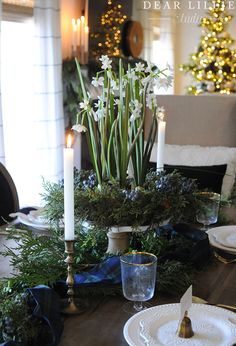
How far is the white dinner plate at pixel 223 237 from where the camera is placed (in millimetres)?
1592

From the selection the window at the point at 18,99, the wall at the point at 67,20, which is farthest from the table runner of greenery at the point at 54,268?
the wall at the point at 67,20

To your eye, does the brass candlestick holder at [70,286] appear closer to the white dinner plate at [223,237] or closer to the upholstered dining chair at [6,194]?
the white dinner plate at [223,237]

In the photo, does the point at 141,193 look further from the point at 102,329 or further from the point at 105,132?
the point at 102,329

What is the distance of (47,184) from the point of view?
4.77 feet

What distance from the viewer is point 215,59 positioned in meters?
6.04

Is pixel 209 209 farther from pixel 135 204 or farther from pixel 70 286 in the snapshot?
pixel 70 286

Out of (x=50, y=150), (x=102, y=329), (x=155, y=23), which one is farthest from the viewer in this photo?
(x=155, y=23)

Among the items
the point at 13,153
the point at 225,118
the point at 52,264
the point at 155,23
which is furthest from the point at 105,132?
the point at 155,23

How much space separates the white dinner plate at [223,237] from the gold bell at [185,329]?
0.56 metres

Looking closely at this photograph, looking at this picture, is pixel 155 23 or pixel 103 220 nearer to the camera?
pixel 103 220

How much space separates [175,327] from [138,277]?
5.5 inches

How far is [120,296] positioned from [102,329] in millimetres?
167

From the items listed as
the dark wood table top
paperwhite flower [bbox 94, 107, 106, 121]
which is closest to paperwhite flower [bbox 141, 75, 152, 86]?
paperwhite flower [bbox 94, 107, 106, 121]

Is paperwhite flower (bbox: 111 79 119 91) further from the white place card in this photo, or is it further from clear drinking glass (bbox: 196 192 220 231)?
the white place card
